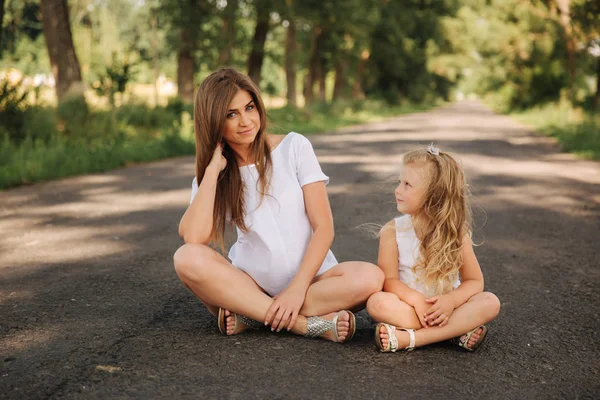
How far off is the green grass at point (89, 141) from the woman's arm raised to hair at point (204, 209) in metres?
4.23

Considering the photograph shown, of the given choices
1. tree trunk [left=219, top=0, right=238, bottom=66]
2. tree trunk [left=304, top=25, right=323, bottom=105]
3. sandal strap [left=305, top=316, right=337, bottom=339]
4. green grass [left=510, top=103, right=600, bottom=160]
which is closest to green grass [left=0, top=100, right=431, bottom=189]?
sandal strap [left=305, top=316, right=337, bottom=339]

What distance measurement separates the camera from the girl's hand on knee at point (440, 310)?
9.80ft

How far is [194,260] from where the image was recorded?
10.1ft

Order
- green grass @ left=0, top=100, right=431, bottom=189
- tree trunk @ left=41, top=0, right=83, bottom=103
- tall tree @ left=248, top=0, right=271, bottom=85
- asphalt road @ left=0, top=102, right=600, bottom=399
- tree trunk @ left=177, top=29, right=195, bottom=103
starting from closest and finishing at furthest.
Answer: asphalt road @ left=0, top=102, right=600, bottom=399 < green grass @ left=0, top=100, right=431, bottom=189 < tree trunk @ left=41, top=0, right=83, bottom=103 < tree trunk @ left=177, top=29, right=195, bottom=103 < tall tree @ left=248, top=0, right=271, bottom=85

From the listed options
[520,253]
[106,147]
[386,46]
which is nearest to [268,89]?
[386,46]

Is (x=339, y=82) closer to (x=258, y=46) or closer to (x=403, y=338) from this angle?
(x=258, y=46)

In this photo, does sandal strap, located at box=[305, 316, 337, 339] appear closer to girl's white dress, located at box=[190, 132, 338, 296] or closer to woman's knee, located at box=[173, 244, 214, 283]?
girl's white dress, located at box=[190, 132, 338, 296]

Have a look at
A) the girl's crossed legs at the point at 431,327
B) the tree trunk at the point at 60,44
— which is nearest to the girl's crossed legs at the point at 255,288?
the girl's crossed legs at the point at 431,327

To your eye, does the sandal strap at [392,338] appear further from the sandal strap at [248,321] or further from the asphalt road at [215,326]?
the sandal strap at [248,321]

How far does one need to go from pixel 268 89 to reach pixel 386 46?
14872mm

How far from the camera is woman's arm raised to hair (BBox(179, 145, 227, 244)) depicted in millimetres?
3211

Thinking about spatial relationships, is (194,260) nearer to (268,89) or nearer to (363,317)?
(363,317)

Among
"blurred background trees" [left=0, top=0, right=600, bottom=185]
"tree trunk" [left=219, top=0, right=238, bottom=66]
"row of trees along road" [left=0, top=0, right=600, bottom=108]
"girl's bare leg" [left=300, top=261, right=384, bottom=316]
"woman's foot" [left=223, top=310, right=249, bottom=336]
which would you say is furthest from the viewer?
"tree trunk" [left=219, top=0, right=238, bottom=66]

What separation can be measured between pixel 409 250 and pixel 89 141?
10.5 meters
